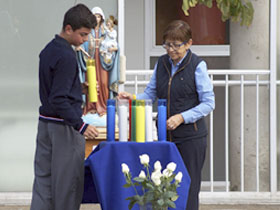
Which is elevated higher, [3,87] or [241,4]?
[241,4]

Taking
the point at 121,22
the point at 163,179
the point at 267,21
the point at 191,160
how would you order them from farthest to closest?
the point at 267,21, the point at 121,22, the point at 191,160, the point at 163,179

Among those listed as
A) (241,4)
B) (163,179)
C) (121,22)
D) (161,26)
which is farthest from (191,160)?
(161,26)

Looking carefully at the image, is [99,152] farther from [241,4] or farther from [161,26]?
[161,26]

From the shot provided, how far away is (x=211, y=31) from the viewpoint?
8.70 meters

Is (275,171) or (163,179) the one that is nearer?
(163,179)

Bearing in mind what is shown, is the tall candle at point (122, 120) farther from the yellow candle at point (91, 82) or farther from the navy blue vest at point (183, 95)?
the yellow candle at point (91, 82)

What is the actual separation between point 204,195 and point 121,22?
5.92ft

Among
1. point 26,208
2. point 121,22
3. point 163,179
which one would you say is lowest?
point 26,208

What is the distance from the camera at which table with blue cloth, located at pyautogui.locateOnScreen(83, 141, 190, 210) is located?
181 inches

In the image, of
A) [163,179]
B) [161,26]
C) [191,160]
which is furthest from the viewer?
[161,26]

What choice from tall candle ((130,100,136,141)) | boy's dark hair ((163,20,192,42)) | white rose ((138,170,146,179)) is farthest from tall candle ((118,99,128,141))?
boy's dark hair ((163,20,192,42))

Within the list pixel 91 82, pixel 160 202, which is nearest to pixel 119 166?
pixel 160 202

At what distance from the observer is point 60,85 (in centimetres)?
439

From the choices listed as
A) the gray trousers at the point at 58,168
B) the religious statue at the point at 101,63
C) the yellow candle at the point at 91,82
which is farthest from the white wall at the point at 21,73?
the gray trousers at the point at 58,168
